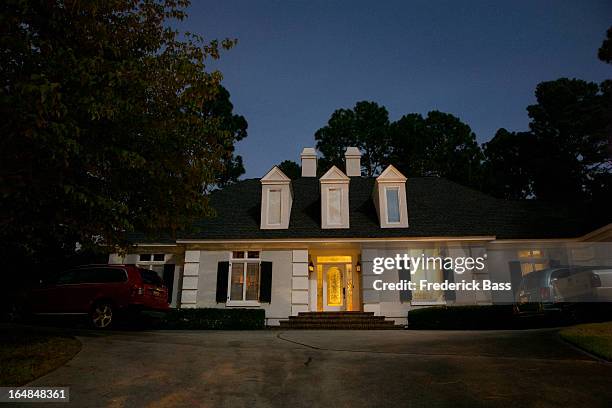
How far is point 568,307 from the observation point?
37.1 ft

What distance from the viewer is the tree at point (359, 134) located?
3644 centimetres

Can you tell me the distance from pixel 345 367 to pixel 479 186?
30.0m

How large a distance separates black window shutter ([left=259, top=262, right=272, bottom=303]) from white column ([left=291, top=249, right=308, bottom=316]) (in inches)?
36.9

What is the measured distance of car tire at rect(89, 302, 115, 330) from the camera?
11.0m

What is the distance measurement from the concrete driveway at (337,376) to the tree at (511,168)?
89.9 feet

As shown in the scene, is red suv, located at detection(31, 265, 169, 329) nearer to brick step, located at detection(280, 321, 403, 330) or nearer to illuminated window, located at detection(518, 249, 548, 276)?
brick step, located at detection(280, 321, 403, 330)

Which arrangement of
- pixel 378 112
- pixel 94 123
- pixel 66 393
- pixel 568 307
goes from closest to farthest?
pixel 66 393
pixel 94 123
pixel 568 307
pixel 378 112

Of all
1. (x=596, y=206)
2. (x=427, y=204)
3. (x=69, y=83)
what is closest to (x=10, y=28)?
(x=69, y=83)

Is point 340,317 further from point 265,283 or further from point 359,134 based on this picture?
point 359,134

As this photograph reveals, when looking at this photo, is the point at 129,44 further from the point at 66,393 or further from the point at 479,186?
the point at 479,186

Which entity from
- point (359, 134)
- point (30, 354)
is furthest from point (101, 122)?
point (359, 134)

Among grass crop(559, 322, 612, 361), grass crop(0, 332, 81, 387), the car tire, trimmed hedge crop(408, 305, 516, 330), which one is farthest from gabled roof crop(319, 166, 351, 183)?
grass crop(0, 332, 81, 387)

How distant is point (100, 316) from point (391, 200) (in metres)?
12.0

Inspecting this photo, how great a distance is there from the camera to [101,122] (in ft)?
23.6
